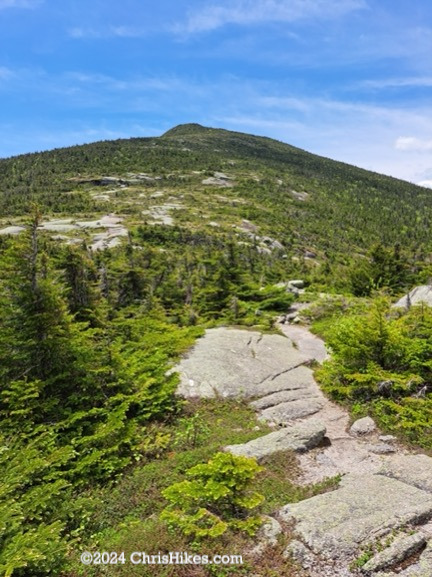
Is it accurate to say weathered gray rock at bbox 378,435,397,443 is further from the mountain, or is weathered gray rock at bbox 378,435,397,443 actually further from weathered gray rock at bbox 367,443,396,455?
the mountain

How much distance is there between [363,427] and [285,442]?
2.76m

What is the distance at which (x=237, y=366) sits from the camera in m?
14.8

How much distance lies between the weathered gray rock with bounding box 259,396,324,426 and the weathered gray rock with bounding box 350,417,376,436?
1.60 m

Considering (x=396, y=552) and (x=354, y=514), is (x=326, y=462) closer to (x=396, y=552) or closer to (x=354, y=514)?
(x=354, y=514)

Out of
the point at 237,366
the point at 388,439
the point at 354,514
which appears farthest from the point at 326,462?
the point at 237,366

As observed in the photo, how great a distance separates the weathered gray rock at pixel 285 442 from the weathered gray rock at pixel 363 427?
1.12 m

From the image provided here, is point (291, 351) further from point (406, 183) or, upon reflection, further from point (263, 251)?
point (406, 183)

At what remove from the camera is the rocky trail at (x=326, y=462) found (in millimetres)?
5777

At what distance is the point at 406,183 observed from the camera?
195875mm

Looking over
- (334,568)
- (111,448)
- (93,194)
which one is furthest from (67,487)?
(93,194)

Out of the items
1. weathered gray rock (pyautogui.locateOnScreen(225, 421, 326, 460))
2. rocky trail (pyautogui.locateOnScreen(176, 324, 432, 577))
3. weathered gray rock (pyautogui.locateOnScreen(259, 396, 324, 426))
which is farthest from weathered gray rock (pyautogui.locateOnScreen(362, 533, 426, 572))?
weathered gray rock (pyautogui.locateOnScreen(259, 396, 324, 426))

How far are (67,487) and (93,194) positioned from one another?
108580 mm

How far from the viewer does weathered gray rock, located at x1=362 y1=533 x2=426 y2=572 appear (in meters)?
5.55

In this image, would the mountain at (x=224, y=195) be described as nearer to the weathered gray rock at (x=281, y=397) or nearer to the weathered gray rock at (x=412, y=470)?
the weathered gray rock at (x=281, y=397)
